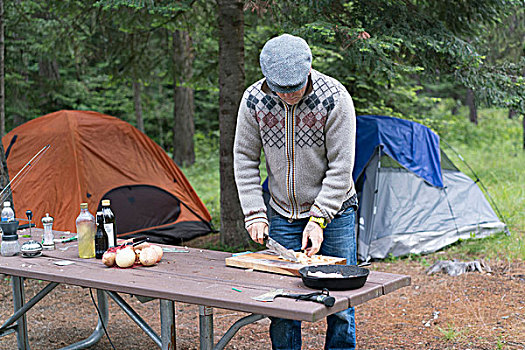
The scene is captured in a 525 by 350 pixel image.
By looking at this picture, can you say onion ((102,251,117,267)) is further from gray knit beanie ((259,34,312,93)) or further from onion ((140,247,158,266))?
gray knit beanie ((259,34,312,93))

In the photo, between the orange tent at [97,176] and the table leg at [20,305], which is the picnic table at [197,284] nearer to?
the table leg at [20,305]

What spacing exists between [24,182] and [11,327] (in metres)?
2.95

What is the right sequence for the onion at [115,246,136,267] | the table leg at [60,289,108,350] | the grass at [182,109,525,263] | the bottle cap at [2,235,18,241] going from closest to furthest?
the onion at [115,246,136,267] < the bottle cap at [2,235,18,241] < the table leg at [60,289,108,350] < the grass at [182,109,525,263]

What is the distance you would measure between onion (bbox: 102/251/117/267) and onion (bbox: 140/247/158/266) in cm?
14

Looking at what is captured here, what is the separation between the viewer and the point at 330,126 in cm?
256

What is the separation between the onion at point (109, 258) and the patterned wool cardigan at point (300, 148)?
0.68 metres

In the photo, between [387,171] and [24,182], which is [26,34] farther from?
[387,171]

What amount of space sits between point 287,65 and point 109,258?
1256 millimetres

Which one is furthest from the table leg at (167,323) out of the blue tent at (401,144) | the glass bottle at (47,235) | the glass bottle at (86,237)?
the blue tent at (401,144)

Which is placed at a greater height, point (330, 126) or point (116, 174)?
point (330, 126)

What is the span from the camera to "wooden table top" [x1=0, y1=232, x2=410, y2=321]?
2039 millimetres

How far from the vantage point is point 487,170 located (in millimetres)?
11898

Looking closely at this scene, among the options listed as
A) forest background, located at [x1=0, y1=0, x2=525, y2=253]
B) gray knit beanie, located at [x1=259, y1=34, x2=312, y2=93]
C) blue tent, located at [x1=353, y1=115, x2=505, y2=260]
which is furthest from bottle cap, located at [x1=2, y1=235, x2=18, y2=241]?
blue tent, located at [x1=353, y1=115, x2=505, y2=260]

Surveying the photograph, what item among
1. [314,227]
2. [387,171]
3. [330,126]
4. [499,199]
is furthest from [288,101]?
[499,199]
